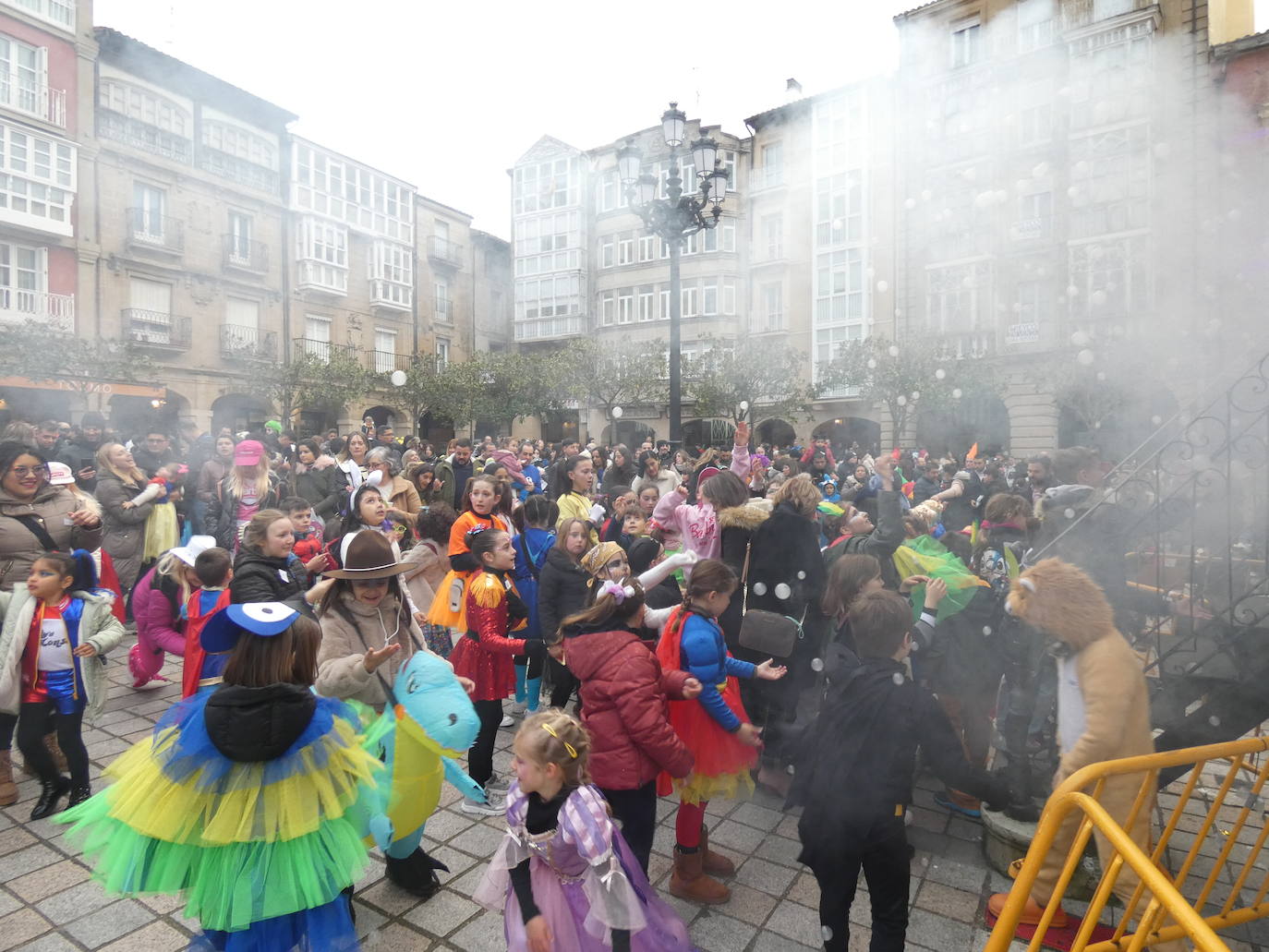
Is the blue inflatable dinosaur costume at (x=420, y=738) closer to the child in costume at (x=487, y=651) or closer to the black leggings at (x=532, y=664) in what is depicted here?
the child in costume at (x=487, y=651)

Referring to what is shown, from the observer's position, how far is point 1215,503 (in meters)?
3.14

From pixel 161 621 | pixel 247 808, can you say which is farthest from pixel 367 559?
pixel 161 621

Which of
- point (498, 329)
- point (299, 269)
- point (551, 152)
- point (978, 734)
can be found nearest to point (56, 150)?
point (299, 269)

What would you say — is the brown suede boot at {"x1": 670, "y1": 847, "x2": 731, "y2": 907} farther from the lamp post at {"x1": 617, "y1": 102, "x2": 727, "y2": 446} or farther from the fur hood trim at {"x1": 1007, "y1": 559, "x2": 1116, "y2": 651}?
the lamp post at {"x1": 617, "y1": 102, "x2": 727, "y2": 446}

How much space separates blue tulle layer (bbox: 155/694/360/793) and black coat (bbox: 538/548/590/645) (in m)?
1.51

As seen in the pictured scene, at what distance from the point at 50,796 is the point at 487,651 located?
191cm

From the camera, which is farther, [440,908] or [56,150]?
[56,150]

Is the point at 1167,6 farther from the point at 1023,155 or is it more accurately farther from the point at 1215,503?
the point at 1215,503

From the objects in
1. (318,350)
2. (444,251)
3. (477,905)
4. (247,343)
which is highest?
(444,251)

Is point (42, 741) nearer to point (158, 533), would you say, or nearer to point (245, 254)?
point (158, 533)

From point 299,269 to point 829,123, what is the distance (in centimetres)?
1912

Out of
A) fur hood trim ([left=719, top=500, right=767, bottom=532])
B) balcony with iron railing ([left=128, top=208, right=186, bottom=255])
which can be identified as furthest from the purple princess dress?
balcony with iron railing ([left=128, top=208, right=186, bottom=255])

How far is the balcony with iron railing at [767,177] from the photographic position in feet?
23.7

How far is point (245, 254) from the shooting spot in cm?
1880
